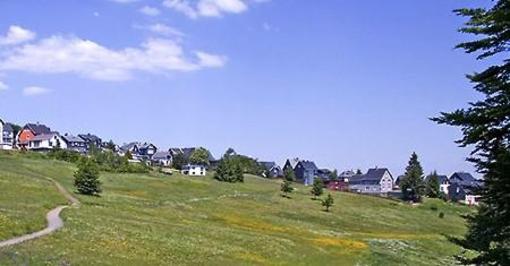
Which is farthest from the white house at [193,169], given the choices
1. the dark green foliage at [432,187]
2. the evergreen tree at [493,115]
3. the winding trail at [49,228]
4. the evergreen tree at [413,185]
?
the evergreen tree at [493,115]

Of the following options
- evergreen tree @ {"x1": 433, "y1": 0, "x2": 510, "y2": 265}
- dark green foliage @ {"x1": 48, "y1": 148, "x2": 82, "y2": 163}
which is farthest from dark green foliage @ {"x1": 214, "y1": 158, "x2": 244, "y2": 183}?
evergreen tree @ {"x1": 433, "y1": 0, "x2": 510, "y2": 265}

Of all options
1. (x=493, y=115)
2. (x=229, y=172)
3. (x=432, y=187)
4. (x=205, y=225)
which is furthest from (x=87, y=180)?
(x=432, y=187)

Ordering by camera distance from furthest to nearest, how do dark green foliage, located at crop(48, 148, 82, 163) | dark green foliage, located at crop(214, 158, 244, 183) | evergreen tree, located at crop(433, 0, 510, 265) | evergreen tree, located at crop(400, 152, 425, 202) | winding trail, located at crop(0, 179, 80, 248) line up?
1. evergreen tree, located at crop(400, 152, 425, 202)
2. dark green foliage, located at crop(214, 158, 244, 183)
3. dark green foliage, located at crop(48, 148, 82, 163)
4. winding trail, located at crop(0, 179, 80, 248)
5. evergreen tree, located at crop(433, 0, 510, 265)

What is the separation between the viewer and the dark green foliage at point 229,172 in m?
153

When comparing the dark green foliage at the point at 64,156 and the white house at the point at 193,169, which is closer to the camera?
the dark green foliage at the point at 64,156

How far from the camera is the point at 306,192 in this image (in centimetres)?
14912

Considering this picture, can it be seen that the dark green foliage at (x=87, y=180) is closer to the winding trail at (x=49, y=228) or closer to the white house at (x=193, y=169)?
the winding trail at (x=49, y=228)

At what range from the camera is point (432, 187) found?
17688cm

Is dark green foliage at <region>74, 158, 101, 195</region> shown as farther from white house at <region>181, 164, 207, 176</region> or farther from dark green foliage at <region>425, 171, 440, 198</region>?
dark green foliage at <region>425, 171, 440, 198</region>

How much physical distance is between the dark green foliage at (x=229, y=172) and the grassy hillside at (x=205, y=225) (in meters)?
9.11

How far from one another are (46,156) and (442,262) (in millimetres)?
99812

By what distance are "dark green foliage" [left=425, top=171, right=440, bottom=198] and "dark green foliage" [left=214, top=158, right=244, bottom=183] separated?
55.5m

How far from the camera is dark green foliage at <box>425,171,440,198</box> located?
17512 centimetres

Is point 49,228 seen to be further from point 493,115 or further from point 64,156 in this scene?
point 64,156
